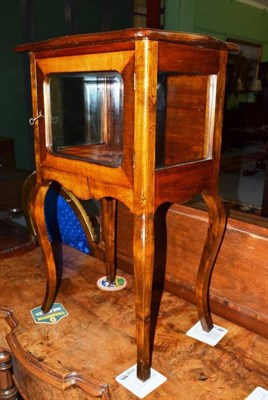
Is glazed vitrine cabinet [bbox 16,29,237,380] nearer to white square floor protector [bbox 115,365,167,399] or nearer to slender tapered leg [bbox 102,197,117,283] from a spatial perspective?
white square floor protector [bbox 115,365,167,399]

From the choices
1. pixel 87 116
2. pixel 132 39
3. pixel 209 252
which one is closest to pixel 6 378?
pixel 209 252

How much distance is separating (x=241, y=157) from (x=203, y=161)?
5.23m

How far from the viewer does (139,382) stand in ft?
2.79

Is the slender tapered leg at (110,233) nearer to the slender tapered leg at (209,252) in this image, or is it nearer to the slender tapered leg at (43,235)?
the slender tapered leg at (43,235)

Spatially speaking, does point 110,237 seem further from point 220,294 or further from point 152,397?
point 152,397

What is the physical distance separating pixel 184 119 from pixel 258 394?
63 cm

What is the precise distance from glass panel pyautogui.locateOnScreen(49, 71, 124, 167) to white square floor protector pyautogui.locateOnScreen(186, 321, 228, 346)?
50 centimetres

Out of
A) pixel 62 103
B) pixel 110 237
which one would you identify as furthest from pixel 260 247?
pixel 62 103

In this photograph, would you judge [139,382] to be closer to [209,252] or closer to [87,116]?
[209,252]

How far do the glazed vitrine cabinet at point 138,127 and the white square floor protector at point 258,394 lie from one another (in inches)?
8.7

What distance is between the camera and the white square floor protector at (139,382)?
0.83 m

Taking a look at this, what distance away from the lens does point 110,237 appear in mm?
1311

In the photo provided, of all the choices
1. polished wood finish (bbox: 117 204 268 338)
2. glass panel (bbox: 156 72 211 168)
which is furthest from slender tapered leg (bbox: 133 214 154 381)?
polished wood finish (bbox: 117 204 268 338)

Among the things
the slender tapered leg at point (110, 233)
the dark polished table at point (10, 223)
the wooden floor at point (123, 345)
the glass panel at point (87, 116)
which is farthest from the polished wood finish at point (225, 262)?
the dark polished table at point (10, 223)
